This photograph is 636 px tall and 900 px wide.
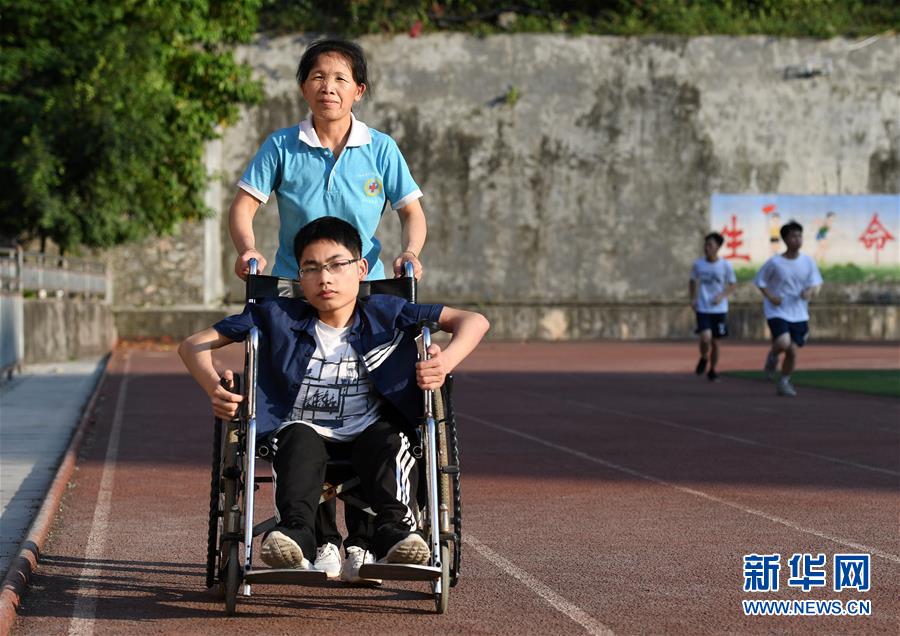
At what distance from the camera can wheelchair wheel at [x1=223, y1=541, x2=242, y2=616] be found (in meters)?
5.69

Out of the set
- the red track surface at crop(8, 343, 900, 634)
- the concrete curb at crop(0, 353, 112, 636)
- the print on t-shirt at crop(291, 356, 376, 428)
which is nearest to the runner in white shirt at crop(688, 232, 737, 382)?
the red track surface at crop(8, 343, 900, 634)

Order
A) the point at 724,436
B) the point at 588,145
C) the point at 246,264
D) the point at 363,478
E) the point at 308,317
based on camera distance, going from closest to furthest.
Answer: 1. the point at 363,478
2. the point at 308,317
3. the point at 246,264
4. the point at 724,436
5. the point at 588,145

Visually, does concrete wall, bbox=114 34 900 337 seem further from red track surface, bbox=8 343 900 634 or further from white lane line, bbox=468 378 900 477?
red track surface, bbox=8 343 900 634

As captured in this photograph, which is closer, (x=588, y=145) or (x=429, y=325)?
(x=429, y=325)

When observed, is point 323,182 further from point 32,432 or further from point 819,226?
point 819,226

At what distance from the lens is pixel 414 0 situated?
36062 mm

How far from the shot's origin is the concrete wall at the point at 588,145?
35969mm

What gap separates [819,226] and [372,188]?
3150cm

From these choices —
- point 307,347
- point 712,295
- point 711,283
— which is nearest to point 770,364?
point 712,295

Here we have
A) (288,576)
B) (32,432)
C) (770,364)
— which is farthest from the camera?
(770,364)

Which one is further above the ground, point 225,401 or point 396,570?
point 225,401

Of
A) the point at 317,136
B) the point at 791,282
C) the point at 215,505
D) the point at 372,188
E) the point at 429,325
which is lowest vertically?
the point at 215,505

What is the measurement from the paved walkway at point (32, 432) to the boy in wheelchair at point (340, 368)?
4.84 feet

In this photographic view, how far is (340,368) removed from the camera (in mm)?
5992
